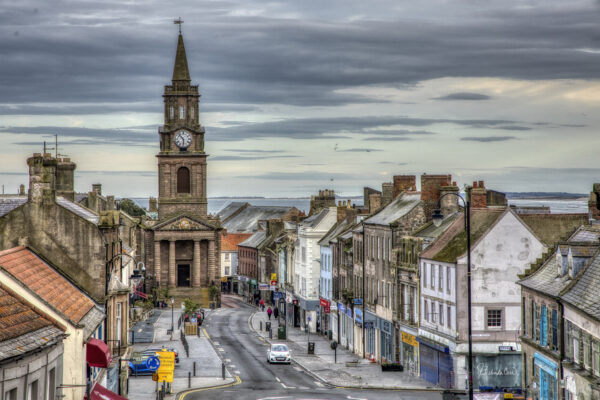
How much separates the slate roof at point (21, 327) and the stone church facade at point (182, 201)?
10936 cm

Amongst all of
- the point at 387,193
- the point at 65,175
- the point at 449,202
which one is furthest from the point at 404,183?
the point at 65,175

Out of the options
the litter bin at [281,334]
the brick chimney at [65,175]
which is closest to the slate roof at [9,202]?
Result: the brick chimney at [65,175]

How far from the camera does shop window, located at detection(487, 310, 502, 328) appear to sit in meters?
54.1

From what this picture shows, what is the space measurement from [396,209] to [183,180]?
75281 millimetres

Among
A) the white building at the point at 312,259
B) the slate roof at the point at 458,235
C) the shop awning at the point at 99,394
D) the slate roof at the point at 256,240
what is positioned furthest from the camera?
the slate roof at the point at 256,240

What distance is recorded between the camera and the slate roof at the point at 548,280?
1543 inches

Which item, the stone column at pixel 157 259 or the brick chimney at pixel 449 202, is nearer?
the brick chimney at pixel 449 202

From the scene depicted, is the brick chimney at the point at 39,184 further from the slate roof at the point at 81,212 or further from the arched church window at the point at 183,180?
the arched church window at the point at 183,180

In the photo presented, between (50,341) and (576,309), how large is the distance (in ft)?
58.9

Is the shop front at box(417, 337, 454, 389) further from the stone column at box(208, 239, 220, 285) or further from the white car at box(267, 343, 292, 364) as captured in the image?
the stone column at box(208, 239, 220, 285)

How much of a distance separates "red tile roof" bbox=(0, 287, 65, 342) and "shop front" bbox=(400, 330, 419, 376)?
3388 cm

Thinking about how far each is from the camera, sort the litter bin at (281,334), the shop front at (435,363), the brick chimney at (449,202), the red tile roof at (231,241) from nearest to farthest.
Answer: the shop front at (435,363)
the brick chimney at (449,202)
the litter bin at (281,334)
the red tile roof at (231,241)

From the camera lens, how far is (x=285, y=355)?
6662 cm

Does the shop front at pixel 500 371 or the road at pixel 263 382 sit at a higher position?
the shop front at pixel 500 371
